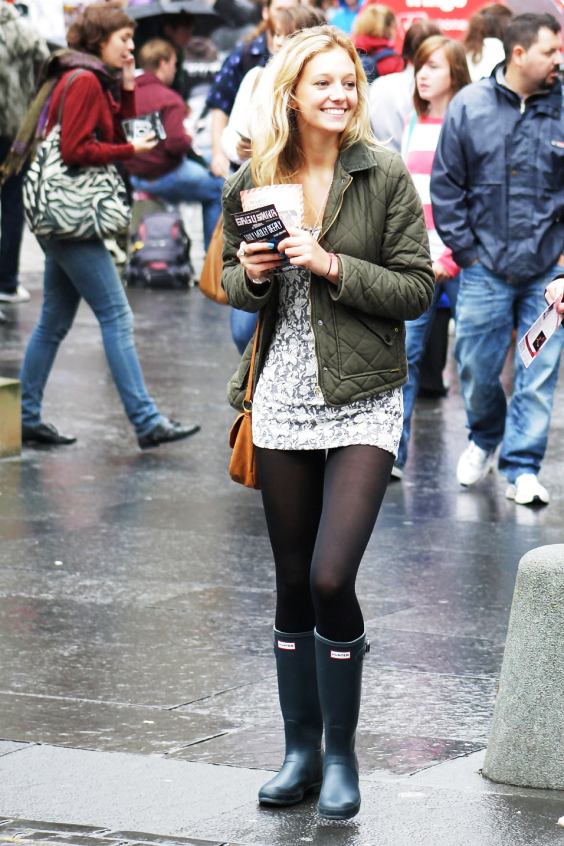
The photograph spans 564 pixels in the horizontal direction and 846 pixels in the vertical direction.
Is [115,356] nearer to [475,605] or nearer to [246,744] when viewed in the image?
[475,605]

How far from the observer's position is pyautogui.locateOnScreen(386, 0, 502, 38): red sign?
15.2 meters

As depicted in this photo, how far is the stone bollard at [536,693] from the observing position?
4.72 meters

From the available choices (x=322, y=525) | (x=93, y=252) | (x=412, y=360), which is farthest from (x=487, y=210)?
(x=322, y=525)

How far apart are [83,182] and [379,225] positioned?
458cm

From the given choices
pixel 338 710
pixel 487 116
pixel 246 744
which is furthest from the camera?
pixel 487 116

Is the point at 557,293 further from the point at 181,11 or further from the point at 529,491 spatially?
the point at 181,11

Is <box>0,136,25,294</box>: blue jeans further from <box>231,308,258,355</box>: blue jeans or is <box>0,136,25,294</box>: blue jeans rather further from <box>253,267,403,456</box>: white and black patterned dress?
<box>253,267,403,456</box>: white and black patterned dress

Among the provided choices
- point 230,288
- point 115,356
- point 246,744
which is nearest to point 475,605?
point 246,744

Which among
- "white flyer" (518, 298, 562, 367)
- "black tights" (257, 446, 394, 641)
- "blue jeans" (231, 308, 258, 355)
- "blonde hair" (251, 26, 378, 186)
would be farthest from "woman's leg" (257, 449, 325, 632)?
"blue jeans" (231, 308, 258, 355)

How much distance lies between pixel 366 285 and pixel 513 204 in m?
3.86

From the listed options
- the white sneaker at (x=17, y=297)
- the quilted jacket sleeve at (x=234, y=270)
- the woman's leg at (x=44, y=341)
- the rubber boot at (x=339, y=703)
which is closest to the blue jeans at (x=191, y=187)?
the white sneaker at (x=17, y=297)

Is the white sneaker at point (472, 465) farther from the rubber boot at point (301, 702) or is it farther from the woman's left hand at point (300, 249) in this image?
the woman's left hand at point (300, 249)

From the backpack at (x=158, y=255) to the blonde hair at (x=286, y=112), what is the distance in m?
11.2

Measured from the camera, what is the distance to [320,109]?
4.59 m
